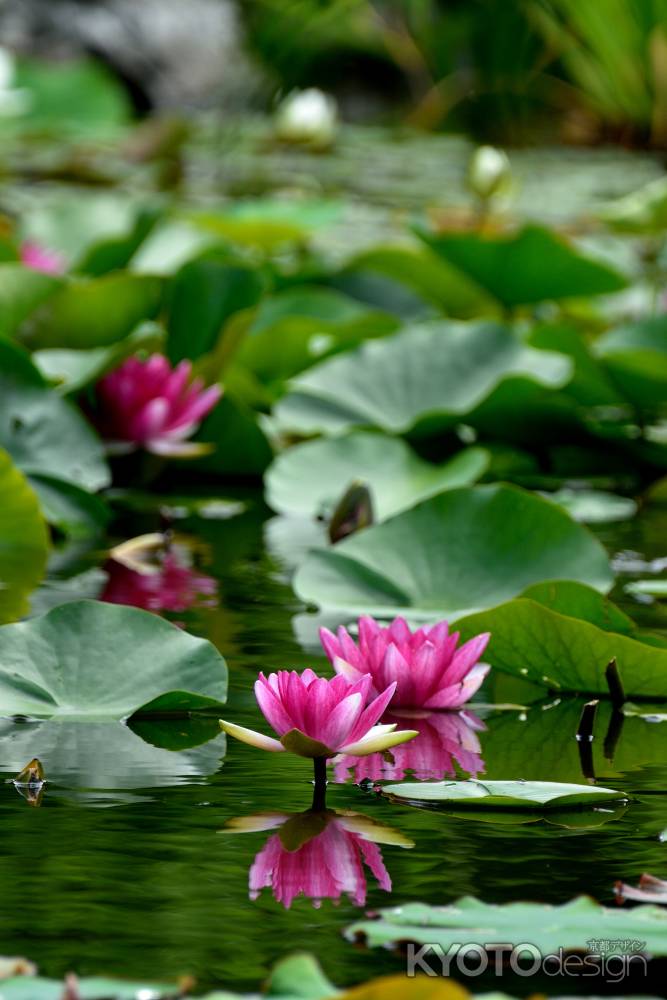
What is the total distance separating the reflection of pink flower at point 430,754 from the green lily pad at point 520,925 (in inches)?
10.0

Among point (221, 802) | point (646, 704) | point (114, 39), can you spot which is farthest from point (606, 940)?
point (114, 39)

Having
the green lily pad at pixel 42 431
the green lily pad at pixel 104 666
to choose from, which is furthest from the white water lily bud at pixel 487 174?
the green lily pad at pixel 104 666

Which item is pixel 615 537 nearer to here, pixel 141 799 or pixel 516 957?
pixel 141 799

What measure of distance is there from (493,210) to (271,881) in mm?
3064

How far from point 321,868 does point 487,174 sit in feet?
8.99

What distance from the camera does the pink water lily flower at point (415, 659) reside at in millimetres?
1072

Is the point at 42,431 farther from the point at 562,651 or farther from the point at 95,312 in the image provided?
the point at 562,651

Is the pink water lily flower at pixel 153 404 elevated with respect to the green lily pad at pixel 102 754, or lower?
elevated

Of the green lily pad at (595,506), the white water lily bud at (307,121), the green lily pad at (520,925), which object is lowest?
the green lily pad at (520,925)

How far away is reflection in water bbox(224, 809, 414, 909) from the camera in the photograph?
78 cm

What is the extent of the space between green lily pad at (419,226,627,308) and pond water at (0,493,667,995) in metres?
1.40

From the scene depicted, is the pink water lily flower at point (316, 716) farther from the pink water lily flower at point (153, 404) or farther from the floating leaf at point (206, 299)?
the floating leaf at point (206, 299)

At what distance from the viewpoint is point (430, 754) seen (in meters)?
1.03

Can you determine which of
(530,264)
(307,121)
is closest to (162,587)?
(530,264)
